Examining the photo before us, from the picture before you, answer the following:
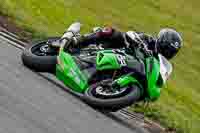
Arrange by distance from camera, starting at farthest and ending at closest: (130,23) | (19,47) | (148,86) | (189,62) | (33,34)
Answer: (130,23)
(189,62)
(33,34)
(19,47)
(148,86)

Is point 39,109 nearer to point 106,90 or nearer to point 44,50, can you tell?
point 106,90

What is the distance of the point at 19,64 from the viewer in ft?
32.7

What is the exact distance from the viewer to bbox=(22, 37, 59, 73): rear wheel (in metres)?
9.68

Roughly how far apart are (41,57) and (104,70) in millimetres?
1104

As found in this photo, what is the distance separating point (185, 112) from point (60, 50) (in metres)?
4.52

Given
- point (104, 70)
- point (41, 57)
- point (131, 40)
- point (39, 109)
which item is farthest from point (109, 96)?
point (41, 57)

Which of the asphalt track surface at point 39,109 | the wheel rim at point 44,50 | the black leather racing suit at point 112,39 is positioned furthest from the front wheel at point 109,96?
the wheel rim at point 44,50

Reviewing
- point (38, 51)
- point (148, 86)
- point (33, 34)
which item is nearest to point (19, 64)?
point (38, 51)

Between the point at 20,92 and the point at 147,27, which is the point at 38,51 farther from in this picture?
the point at 147,27

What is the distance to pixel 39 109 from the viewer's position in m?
8.08

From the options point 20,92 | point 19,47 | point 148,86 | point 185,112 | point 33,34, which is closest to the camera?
point 20,92

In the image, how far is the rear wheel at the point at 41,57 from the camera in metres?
9.68

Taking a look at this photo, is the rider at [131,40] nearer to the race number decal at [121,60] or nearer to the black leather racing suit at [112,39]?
the black leather racing suit at [112,39]

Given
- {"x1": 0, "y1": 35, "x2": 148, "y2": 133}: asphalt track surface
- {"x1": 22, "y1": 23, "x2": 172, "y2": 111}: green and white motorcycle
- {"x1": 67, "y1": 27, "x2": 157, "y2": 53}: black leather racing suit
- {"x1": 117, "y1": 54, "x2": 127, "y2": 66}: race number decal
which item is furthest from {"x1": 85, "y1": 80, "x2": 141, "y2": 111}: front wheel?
{"x1": 67, "y1": 27, "x2": 157, "y2": 53}: black leather racing suit
